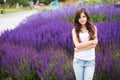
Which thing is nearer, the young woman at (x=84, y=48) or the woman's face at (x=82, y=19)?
the young woman at (x=84, y=48)

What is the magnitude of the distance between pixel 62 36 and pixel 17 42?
3.56ft

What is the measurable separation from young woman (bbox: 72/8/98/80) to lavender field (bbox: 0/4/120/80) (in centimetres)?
56

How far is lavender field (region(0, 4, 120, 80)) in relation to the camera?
6137mm

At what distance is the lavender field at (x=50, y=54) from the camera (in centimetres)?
614

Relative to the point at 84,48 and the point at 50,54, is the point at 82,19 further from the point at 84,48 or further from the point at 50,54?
the point at 50,54

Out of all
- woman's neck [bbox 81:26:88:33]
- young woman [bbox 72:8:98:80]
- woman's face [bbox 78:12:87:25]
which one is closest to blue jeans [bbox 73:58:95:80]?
young woman [bbox 72:8:98:80]

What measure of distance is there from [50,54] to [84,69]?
1538 millimetres

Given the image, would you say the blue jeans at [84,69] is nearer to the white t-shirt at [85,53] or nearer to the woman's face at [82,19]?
the white t-shirt at [85,53]

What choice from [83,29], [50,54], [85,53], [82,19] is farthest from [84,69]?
[50,54]

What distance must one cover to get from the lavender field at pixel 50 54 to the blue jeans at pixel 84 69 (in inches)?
20.7

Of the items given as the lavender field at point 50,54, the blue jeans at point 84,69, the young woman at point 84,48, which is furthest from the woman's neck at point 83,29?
the lavender field at point 50,54

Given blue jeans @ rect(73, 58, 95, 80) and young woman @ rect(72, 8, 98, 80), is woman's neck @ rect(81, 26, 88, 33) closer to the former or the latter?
young woman @ rect(72, 8, 98, 80)

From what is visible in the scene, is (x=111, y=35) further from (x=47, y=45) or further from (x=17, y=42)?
(x=17, y=42)

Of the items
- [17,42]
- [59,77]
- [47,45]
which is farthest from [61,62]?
[17,42]
